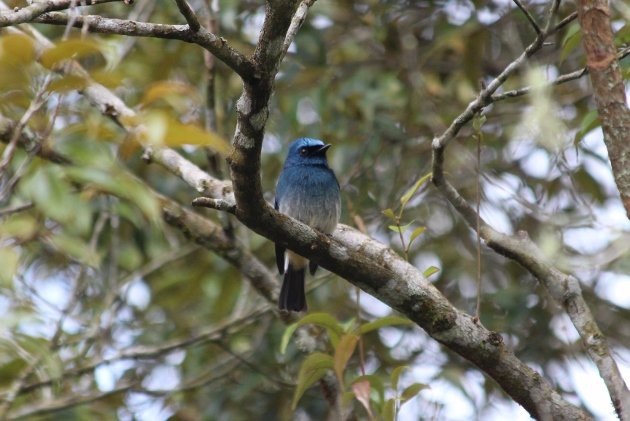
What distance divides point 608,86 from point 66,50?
1693 mm

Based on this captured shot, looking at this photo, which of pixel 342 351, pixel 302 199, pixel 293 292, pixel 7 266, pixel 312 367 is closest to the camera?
pixel 7 266

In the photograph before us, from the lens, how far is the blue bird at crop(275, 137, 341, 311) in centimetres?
538

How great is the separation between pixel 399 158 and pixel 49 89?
409cm

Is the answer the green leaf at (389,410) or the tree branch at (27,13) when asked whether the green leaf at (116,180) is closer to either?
the tree branch at (27,13)

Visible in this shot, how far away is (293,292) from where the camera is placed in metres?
5.36

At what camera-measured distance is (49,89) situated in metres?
2.77

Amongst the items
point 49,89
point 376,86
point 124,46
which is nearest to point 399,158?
point 376,86

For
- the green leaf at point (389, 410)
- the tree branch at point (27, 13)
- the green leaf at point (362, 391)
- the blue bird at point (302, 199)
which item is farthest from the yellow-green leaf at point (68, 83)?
the blue bird at point (302, 199)


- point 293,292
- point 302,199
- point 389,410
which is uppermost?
point 302,199

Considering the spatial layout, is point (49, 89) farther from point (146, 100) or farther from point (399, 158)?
point (399, 158)

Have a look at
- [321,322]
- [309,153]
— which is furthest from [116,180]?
[309,153]

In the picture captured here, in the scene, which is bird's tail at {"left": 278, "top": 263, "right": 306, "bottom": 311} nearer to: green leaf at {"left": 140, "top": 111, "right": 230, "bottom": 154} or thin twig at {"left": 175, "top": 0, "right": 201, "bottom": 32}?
thin twig at {"left": 175, "top": 0, "right": 201, "bottom": 32}

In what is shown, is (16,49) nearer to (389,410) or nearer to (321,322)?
(321,322)

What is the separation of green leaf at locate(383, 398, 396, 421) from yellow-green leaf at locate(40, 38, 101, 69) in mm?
1939
